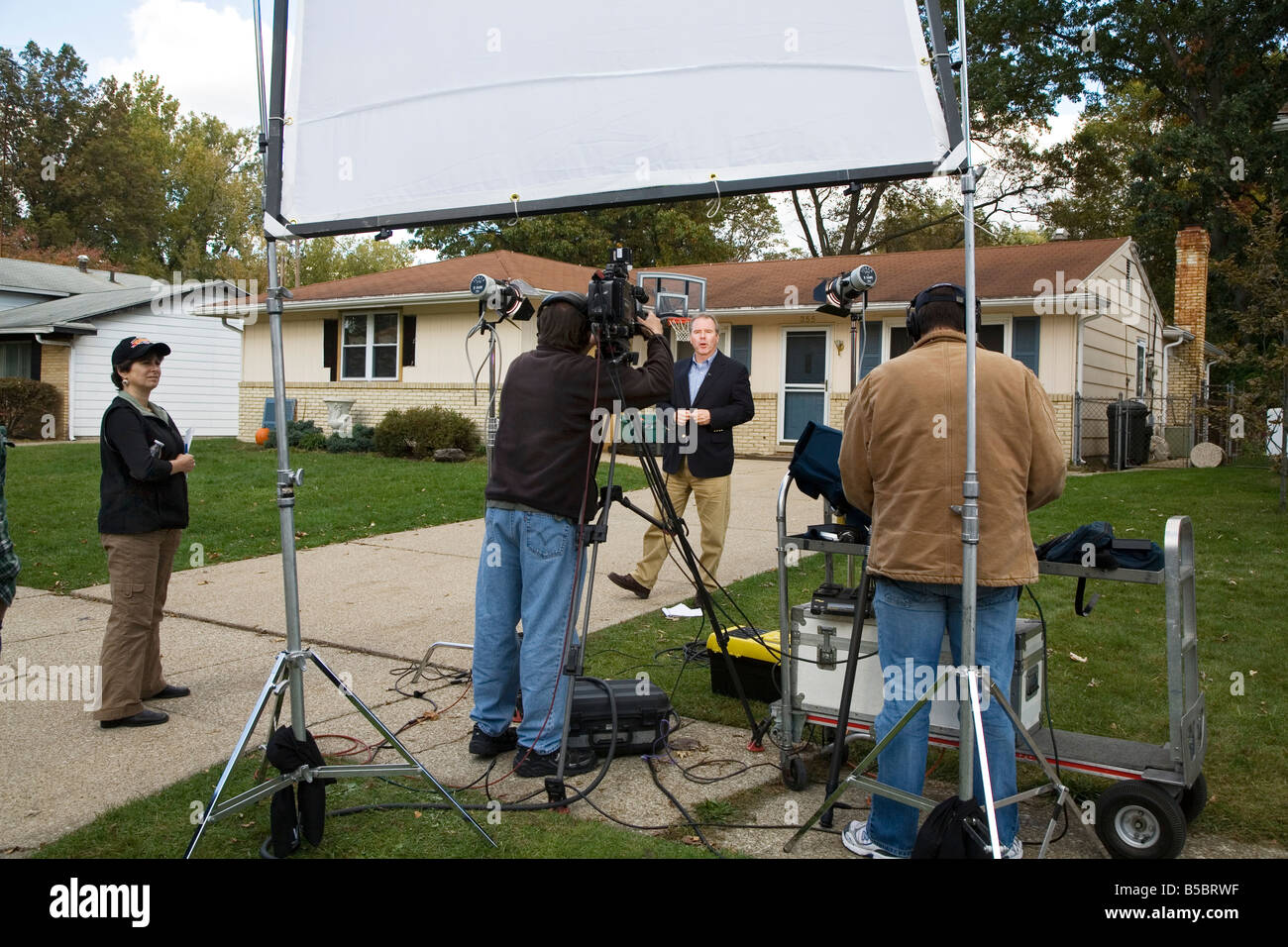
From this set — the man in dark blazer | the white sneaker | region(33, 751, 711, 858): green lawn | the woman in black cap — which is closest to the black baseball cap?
the woman in black cap

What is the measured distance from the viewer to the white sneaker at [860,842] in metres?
3.34

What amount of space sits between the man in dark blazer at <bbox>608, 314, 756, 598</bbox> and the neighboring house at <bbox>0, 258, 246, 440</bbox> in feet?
66.6

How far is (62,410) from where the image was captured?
79.5 ft

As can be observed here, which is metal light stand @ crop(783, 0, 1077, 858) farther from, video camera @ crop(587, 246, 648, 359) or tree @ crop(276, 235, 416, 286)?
tree @ crop(276, 235, 416, 286)

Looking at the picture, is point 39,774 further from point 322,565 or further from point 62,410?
point 62,410

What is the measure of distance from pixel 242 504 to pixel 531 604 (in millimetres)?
9078

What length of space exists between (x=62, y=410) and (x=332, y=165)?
78.9 feet

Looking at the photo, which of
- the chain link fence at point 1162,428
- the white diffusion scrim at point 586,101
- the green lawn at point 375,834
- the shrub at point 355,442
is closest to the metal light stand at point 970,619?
the white diffusion scrim at point 586,101

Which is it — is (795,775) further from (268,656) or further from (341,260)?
(341,260)

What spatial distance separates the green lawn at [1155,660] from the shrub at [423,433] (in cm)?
1075

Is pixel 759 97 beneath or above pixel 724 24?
beneath

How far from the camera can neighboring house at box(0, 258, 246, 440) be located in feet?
80.2
